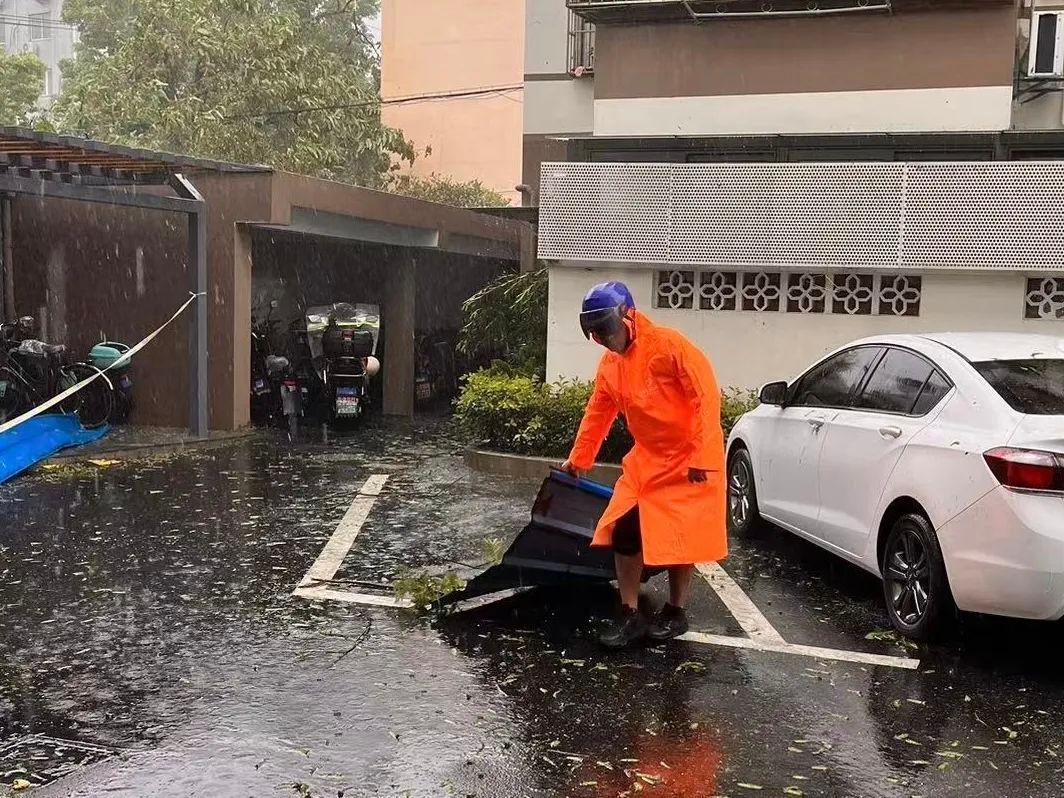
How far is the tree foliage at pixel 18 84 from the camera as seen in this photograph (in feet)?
110

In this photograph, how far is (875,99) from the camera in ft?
34.6

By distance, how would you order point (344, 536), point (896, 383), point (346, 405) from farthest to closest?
point (346, 405)
point (344, 536)
point (896, 383)

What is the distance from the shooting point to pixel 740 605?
6234 millimetres

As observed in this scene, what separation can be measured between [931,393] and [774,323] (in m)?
5.35

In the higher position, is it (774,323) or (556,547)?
(774,323)

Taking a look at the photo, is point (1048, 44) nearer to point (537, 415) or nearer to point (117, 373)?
point (537, 415)

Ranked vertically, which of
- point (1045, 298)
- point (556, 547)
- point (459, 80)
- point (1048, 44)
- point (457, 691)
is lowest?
point (457, 691)

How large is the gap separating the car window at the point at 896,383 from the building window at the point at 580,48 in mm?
7669

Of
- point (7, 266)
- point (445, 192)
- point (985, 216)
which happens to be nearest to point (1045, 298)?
point (985, 216)

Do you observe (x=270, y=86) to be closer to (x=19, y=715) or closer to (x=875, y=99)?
(x=875, y=99)

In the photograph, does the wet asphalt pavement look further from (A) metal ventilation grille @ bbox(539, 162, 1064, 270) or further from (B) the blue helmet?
(A) metal ventilation grille @ bbox(539, 162, 1064, 270)

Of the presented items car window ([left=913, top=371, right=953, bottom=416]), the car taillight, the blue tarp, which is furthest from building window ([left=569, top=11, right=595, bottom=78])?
the car taillight

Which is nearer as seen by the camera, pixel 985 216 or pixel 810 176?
pixel 985 216

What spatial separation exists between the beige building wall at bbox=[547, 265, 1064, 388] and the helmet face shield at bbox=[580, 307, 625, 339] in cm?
601
